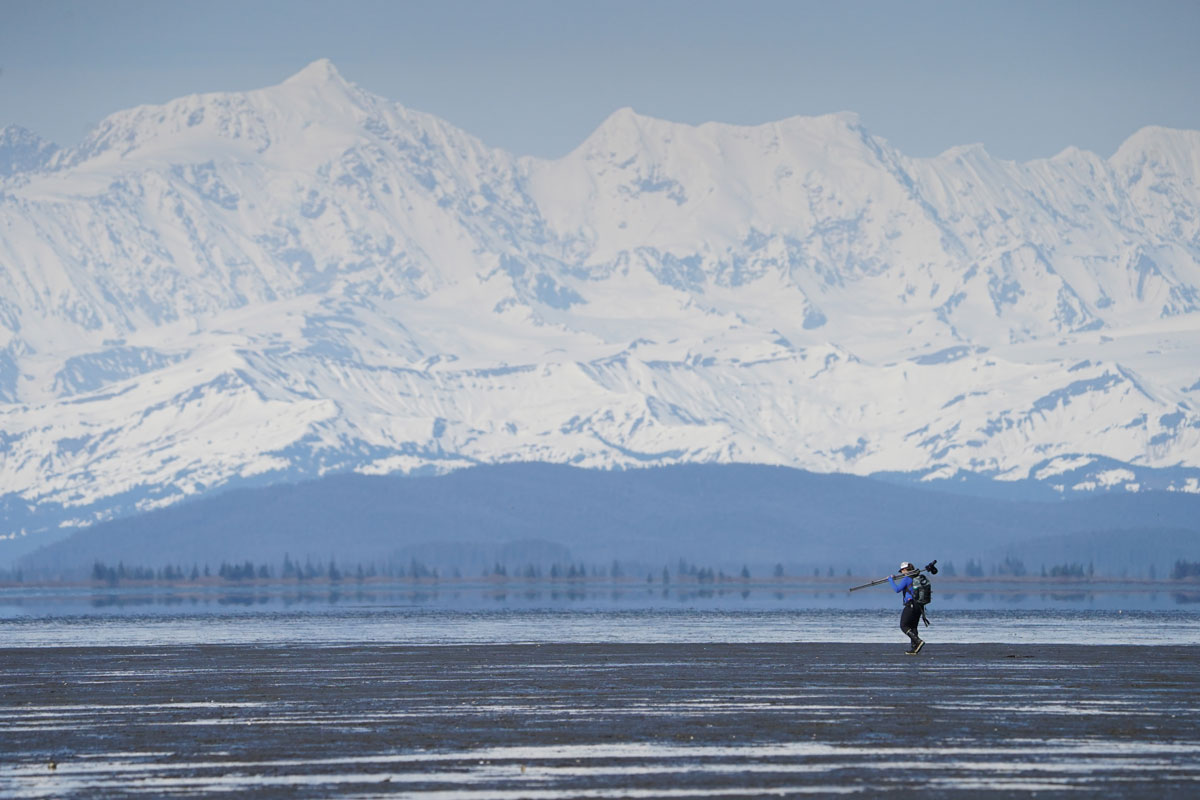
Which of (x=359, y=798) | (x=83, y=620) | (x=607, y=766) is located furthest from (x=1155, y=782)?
(x=83, y=620)

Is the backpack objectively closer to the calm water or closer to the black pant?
the black pant

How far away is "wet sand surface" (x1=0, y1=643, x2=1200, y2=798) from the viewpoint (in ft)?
136

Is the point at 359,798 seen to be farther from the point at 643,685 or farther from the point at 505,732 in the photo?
the point at 643,685

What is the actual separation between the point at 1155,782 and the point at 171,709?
2683 centimetres

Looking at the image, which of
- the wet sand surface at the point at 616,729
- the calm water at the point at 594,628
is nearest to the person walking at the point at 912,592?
the wet sand surface at the point at 616,729

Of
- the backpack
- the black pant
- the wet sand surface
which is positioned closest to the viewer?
the wet sand surface

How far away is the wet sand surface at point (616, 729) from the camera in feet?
136

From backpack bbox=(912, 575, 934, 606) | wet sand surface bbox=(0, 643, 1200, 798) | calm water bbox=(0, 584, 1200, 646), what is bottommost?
wet sand surface bbox=(0, 643, 1200, 798)

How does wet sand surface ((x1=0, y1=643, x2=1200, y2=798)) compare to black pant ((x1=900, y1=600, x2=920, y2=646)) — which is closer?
wet sand surface ((x1=0, y1=643, x2=1200, y2=798))

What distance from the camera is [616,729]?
164 feet

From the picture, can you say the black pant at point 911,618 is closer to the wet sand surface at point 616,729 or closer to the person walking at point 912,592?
the person walking at point 912,592

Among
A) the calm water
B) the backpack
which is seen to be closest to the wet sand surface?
the backpack

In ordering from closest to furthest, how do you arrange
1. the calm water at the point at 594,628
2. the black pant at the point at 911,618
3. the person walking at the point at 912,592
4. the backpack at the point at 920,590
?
1. the person walking at the point at 912,592
2. the backpack at the point at 920,590
3. the black pant at the point at 911,618
4. the calm water at the point at 594,628

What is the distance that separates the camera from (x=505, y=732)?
4978 centimetres
